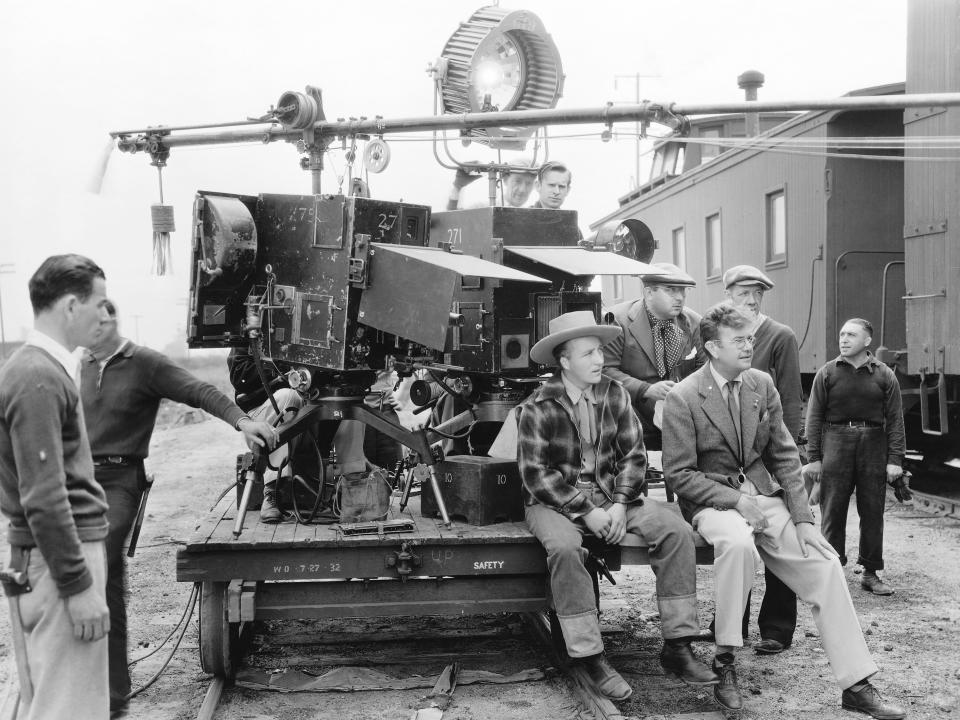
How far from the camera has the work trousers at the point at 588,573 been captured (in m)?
4.82

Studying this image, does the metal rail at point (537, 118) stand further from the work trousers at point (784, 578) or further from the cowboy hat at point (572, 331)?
the work trousers at point (784, 578)

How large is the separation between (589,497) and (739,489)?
2.50ft

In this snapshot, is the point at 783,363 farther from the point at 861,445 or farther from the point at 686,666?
the point at 686,666

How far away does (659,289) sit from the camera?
6.39 metres

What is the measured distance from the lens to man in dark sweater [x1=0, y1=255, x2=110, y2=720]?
3080mm

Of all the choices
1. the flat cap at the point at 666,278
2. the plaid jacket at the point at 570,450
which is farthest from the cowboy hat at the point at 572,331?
the flat cap at the point at 666,278

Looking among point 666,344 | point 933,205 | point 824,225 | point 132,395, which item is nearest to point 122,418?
point 132,395

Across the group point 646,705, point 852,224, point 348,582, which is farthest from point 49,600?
point 852,224

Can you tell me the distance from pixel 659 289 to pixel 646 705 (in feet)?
8.33

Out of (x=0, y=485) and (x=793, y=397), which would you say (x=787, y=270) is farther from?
(x=0, y=485)

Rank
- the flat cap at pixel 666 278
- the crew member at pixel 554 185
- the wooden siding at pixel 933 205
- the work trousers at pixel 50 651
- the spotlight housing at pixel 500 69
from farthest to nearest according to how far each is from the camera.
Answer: the wooden siding at pixel 933 205, the spotlight housing at pixel 500 69, the crew member at pixel 554 185, the flat cap at pixel 666 278, the work trousers at pixel 50 651

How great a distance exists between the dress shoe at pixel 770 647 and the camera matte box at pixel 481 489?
4.94 feet

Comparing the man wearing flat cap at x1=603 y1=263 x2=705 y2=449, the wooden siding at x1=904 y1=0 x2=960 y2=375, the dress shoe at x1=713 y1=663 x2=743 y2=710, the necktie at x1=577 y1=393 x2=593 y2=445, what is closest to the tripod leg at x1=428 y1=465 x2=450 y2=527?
the necktie at x1=577 y1=393 x2=593 y2=445

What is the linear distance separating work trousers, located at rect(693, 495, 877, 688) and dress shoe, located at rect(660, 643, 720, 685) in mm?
167
